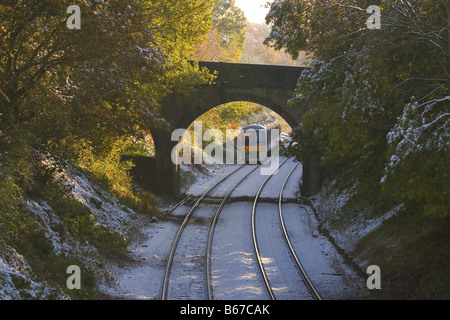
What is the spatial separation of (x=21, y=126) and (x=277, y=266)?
8.42 metres

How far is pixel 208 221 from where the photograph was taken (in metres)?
24.3

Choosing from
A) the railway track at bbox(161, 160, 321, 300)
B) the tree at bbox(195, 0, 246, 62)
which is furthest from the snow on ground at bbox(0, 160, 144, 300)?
the tree at bbox(195, 0, 246, 62)

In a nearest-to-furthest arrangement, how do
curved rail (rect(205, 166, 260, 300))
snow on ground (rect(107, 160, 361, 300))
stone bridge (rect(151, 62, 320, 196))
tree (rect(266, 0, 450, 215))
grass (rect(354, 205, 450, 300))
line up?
tree (rect(266, 0, 450, 215)) → grass (rect(354, 205, 450, 300)) → curved rail (rect(205, 166, 260, 300)) → snow on ground (rect(107, 160, 361, 300)) → stone bridge (rect(151, 62, 320, 196))

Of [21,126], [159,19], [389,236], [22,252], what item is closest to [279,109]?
[159,19]

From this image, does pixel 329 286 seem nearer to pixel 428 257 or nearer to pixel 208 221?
pixel 428 257

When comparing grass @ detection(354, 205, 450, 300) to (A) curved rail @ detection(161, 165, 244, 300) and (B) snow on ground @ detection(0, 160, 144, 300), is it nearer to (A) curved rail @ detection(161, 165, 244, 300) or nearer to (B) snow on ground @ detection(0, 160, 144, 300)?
(A) curved rail @ detection(161, 165, 244, 300)

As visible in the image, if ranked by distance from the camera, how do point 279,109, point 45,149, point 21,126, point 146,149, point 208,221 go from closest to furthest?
1. point 21,126
2. point 45,149
3. point 208,221
4. point 279,109
5. point 146,149

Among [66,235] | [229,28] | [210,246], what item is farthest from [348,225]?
[229,28]

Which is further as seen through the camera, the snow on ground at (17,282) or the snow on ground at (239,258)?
the snow on ground at (239,258)

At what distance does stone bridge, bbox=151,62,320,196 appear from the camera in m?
30.5

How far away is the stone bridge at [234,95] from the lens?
30500 mm

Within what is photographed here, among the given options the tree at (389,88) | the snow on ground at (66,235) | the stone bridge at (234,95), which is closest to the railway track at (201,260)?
the snow on ground at (66,235)

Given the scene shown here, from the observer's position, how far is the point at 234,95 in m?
30.9

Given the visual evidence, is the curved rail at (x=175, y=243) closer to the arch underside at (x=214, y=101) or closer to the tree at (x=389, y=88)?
the arch underside at (x=214, y=101)
